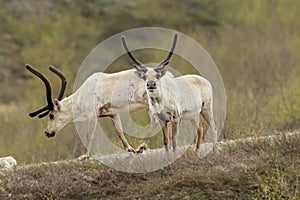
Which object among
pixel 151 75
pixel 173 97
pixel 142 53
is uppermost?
pixel 151 75

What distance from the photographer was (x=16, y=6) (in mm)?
44625

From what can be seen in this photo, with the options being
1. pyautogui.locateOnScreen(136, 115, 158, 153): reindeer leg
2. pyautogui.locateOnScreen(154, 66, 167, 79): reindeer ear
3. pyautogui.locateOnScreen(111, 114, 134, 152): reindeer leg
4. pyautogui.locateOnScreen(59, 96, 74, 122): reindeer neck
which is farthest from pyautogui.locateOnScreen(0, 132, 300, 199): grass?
pyautogui.locateOnScreen(59, 96, 74, 122): reindeer neck

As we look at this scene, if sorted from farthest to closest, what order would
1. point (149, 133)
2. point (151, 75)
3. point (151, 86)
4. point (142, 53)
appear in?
point (142, 53) → point (149, 133) → point (151, 75) → point (151, 86)

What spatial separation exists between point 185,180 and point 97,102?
3457mm

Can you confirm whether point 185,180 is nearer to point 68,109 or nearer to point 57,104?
point 68,109

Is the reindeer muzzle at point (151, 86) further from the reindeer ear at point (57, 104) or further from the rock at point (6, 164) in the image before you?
the rock at point (6, 164)

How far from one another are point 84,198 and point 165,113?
213cm

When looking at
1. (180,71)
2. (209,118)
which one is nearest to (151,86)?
(209,118)

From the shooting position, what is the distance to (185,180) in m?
12.0

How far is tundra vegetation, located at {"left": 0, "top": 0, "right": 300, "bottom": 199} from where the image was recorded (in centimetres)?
1216

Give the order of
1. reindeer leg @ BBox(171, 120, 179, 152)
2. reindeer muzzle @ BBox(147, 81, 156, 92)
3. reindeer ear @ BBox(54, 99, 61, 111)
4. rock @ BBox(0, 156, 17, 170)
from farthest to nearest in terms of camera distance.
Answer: reindeer ear @ BBox(54, 99, 61, 111), rock @ BBox(0, 156, 17, 170), reindeer leg @ BBox(171, 120, 179, 152), reindeer muzzle @ BBox(147, 81, 156, 92)

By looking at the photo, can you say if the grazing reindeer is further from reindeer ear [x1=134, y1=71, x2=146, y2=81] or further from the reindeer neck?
the reindeer neck

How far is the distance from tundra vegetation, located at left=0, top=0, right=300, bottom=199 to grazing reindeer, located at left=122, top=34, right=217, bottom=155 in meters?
0.78

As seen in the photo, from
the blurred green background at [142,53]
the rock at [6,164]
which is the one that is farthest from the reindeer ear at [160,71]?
the blurred green background at [142,53]
